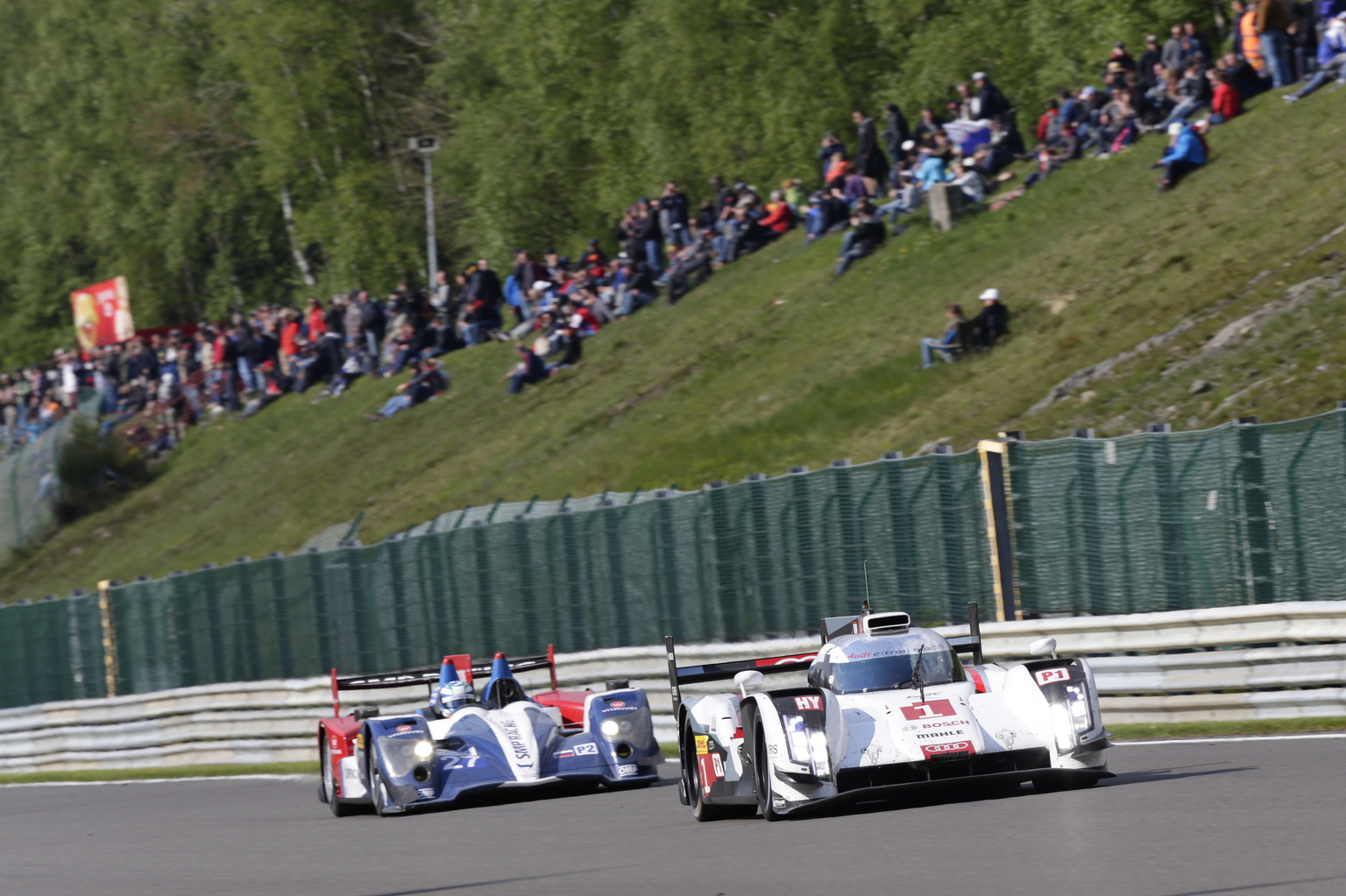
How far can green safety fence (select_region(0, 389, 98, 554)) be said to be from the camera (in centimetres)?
4616

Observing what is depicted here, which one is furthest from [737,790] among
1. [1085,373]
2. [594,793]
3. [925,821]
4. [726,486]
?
[1085,373]

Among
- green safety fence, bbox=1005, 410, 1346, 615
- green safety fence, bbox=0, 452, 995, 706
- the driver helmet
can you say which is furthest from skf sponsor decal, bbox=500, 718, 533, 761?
green safety fence, bbox=1005, 410, 1346, 615

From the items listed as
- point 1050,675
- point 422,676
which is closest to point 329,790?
point 422,676

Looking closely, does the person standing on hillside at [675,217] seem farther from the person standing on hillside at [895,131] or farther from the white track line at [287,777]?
the white track line at [287,777]

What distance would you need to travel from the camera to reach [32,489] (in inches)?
1832

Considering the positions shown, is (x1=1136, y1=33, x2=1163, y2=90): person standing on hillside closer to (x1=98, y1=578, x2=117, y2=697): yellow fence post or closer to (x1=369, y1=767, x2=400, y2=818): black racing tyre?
(x1=98, y1=578, x2=117, y2=697): yellow fence post

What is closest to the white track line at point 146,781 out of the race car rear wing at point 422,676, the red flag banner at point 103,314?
the race car rear wing at point 422,676

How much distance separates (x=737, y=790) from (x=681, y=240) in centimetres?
2613

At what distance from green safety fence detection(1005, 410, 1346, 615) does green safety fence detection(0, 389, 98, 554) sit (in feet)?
116

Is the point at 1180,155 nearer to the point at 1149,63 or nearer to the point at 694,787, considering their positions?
the point at 1149,63

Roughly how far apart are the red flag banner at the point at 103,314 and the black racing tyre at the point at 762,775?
4861cm

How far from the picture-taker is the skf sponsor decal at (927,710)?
991 cm

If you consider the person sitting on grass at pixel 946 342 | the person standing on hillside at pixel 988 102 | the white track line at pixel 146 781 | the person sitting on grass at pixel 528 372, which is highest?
the person standing on hillside at pixel 988 102

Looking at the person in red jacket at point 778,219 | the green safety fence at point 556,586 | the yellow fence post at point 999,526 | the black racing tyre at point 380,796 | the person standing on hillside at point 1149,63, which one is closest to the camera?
the black racing tyre at point 380,796
